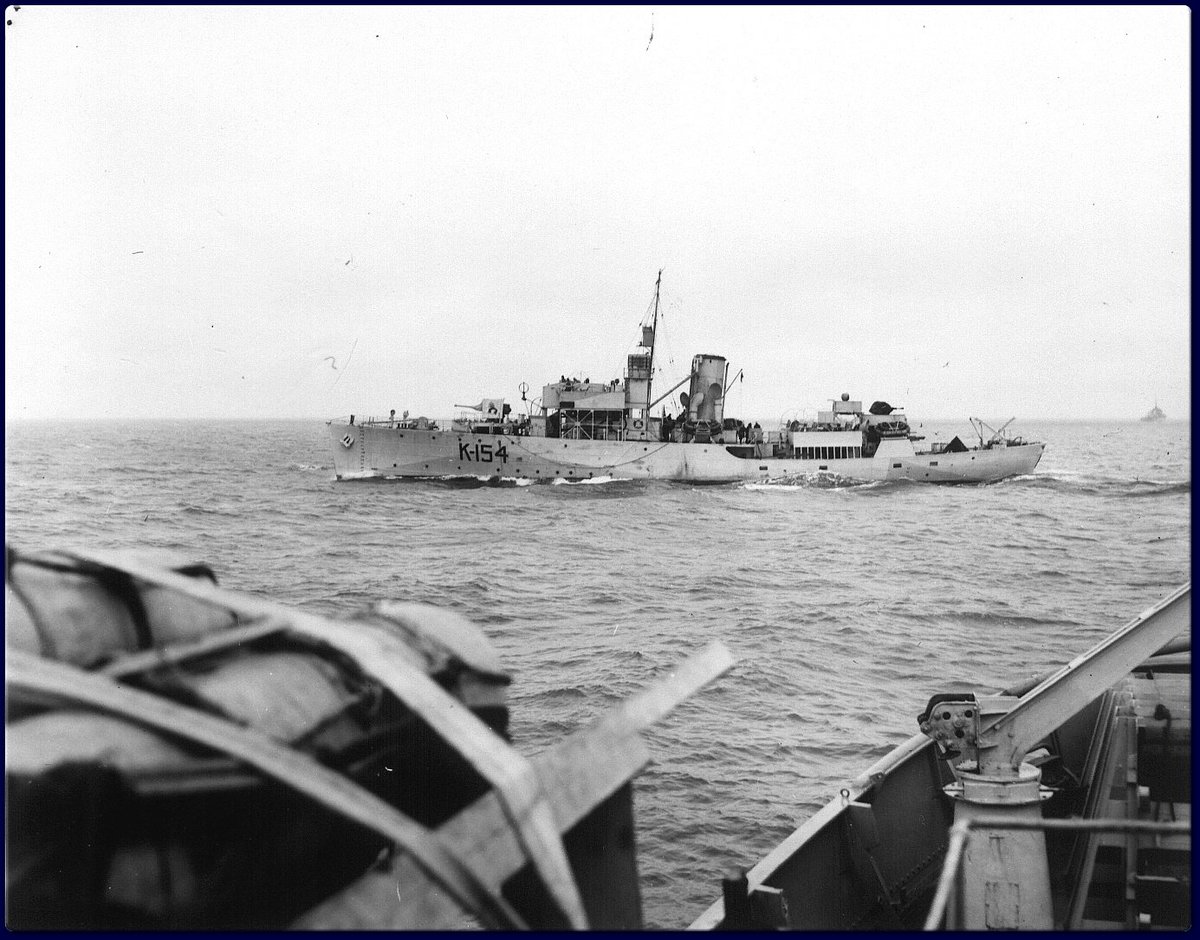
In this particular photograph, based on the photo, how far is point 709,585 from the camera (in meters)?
19.3

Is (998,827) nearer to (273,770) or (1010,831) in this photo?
(273,770)

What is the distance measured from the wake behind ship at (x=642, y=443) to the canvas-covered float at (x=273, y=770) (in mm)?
37701

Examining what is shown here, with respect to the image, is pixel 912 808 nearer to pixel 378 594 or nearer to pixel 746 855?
pixel 746 855

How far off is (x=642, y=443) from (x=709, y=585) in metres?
21.9

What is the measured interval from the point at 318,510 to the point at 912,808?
→ 84.2 feet

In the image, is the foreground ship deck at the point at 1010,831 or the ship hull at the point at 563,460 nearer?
the foreground ship deck at the point at 1010,831

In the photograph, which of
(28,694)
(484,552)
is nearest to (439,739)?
(28,694)

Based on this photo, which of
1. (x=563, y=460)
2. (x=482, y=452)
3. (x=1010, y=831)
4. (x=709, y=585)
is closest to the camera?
(x=1010, y=831)

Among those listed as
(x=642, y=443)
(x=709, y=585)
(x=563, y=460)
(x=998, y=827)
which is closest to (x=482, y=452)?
(x=563, y=460)

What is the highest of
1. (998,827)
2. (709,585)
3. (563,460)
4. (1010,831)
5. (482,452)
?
(482,452)

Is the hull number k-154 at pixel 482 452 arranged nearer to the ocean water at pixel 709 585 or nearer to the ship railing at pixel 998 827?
the ocean water at pixel 709 585

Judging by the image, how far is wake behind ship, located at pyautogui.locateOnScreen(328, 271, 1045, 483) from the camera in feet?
132

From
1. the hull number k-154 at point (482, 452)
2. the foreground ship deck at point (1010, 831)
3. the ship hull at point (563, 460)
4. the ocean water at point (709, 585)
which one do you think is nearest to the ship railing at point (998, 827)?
the foreground ship deck at point (1010, 831)

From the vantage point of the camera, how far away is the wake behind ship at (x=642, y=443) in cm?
4025
